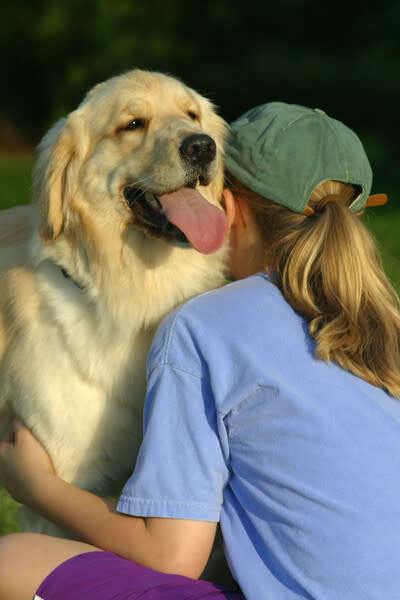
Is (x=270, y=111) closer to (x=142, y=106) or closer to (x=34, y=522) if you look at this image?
(x=142, y=106)

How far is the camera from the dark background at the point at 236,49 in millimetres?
13172

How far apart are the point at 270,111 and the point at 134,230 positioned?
56cm

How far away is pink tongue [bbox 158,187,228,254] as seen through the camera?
221 cm

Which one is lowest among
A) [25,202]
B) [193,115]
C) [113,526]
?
[25,202]

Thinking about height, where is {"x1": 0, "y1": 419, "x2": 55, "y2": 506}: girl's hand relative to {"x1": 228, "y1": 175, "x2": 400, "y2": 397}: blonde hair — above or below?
below

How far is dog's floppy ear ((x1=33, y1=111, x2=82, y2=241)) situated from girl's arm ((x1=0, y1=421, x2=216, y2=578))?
736mm

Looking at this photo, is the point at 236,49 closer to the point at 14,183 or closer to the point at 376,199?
the point at 14,183

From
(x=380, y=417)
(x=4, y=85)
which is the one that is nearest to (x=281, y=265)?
(x=380, y=417)

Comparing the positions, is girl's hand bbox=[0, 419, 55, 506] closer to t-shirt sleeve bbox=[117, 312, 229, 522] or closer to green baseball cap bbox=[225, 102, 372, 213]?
t-shirt sleeve bbox=[117, 312, 229, 522]

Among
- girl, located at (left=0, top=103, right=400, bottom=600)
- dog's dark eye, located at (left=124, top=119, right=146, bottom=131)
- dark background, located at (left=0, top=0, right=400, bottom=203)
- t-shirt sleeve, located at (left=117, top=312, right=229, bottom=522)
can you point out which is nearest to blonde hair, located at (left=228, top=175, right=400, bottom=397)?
girl, located at (left=0, top=103, right=400, bottom=600)

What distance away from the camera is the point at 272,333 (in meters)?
1.70

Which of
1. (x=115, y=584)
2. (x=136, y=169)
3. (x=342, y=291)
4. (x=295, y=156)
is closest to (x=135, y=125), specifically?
(x=136, y=169)

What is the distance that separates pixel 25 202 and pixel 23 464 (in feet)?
25.1

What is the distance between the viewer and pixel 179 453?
5.53 ft
